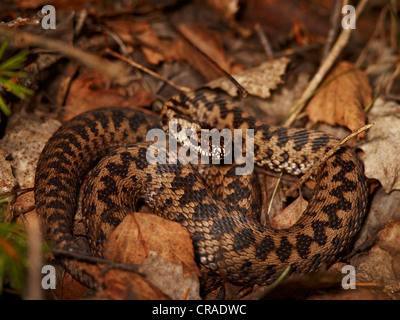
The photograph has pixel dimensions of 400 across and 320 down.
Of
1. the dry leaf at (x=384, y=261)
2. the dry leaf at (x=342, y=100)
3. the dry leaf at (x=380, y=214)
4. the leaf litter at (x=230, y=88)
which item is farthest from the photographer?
the dry leaf at (x=342, y=100)

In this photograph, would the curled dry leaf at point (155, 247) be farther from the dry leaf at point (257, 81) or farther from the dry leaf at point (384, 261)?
the dry leaf at point (257, 81)

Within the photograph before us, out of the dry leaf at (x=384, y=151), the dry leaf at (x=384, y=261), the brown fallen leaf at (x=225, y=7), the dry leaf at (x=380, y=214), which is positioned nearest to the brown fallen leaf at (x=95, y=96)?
the brown fallen leaf at (x=225, y=7)

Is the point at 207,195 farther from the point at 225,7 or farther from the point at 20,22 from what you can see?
the point at 225,7

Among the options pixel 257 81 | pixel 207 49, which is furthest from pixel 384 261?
pixel 207 49

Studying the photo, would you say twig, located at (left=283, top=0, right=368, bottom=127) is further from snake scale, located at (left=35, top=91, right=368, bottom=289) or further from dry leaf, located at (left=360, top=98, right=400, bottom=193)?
dry leaf, located at (left=360, top=98, right=400, bottom=193)

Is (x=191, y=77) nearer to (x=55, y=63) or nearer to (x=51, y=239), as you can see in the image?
(x=55, y=63)

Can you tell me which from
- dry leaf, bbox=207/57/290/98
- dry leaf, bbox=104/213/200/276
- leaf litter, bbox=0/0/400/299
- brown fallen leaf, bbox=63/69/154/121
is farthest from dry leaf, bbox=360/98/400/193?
brown fallen leaf, bbox=63/69/154/121

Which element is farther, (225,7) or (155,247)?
(225,7)
